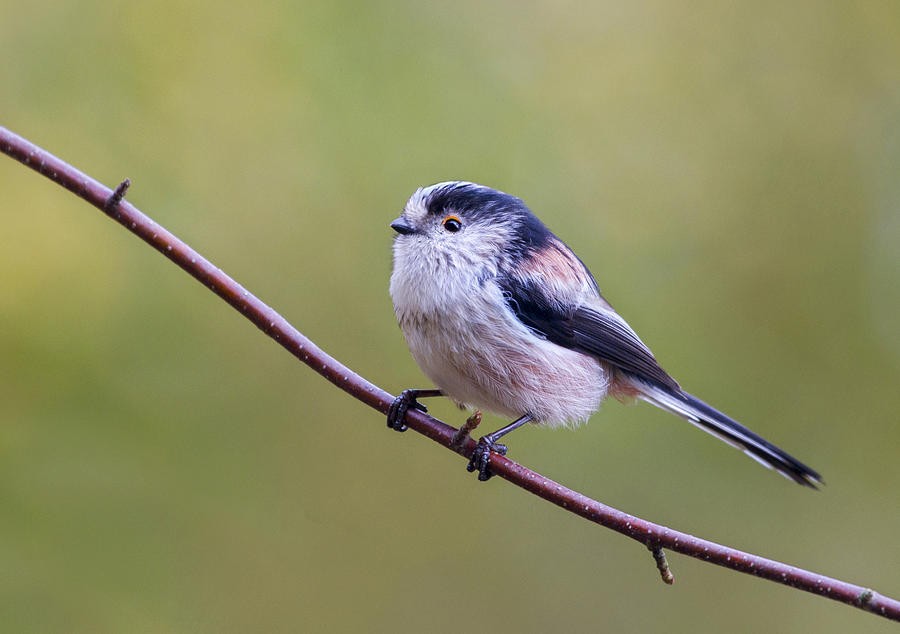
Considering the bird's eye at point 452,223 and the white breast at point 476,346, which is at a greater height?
the bird's eye at point 452,223

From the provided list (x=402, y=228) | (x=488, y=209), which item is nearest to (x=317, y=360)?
(x=402, y=228)

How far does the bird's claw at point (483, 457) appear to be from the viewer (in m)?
2.40

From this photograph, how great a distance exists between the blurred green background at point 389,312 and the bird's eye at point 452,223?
1.18 m

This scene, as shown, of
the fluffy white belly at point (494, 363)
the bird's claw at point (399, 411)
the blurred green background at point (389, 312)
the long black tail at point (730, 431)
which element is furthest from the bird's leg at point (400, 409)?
the blurred green background at point (389, 312)

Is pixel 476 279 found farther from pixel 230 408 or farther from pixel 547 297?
pixel 230 408

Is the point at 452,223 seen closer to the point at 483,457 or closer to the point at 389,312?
the point at 483,457

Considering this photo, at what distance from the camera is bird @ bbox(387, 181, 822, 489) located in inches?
104

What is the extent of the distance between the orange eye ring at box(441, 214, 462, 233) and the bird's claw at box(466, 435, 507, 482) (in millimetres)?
764

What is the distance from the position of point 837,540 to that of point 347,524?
2327 mm

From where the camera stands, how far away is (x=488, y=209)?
2924 mm

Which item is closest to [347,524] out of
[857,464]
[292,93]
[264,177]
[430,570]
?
[430,570]

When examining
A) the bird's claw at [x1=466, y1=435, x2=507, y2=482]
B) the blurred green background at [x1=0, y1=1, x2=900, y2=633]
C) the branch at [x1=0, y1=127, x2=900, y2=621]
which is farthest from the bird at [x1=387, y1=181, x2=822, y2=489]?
the blurred green background at [x1=0, y1=1, x2=900, y2=633]

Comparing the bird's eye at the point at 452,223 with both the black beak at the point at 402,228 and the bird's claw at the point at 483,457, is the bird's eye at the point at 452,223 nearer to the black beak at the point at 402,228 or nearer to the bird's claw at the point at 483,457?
the black beak at the point at 402,228

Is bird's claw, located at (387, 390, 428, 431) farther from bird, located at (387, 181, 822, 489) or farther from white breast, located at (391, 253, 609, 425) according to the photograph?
white breast, located at (391, 253, 609, 425)
